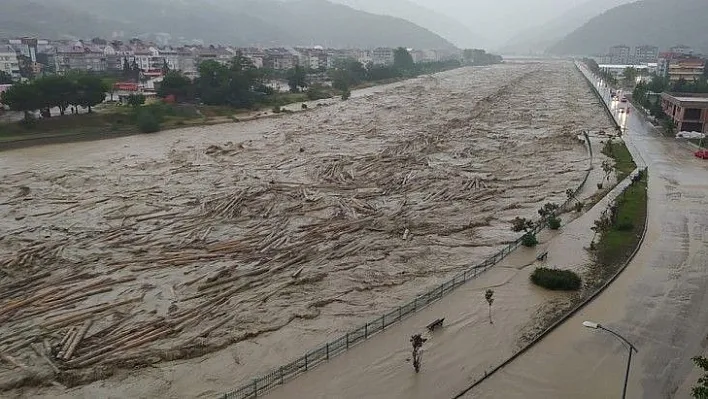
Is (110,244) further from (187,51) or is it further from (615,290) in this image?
(187,51)

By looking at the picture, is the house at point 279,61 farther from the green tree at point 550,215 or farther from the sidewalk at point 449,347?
the sidewalk at point 449,347

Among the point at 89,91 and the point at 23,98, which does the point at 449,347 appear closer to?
the point at 23,98

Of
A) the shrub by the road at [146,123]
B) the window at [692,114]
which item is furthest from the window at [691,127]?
the shrub by the road at [146,123]

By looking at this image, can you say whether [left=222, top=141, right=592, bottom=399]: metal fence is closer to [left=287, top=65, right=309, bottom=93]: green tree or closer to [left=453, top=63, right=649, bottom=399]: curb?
[left=453, top=63, right=649, bottom=399]: curb

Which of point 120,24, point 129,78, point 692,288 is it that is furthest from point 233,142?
point 120,24

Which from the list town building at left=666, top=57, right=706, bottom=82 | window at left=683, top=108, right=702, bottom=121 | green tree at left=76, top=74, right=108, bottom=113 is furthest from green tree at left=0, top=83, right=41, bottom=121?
town building at left=666, top=57, right=706, bottom=82
